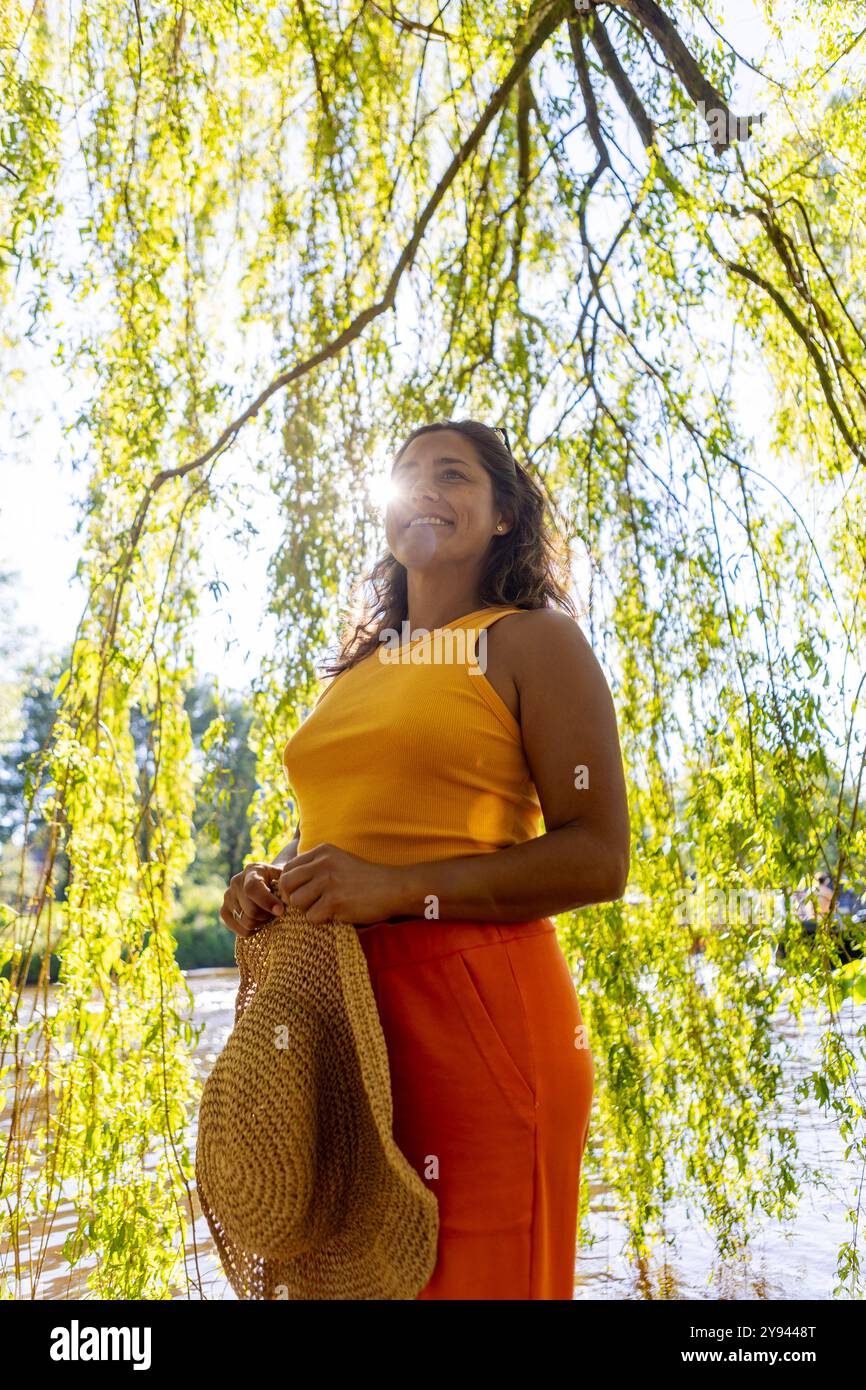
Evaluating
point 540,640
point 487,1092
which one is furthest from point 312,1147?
point 540,640

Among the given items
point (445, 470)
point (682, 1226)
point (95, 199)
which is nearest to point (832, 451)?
point (445, 470)

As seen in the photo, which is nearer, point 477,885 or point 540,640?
point 477,885

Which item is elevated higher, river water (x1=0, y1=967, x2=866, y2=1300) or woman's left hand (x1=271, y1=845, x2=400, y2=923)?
woman's left hand (x1=271, y1=845, x2=400, y2=923)

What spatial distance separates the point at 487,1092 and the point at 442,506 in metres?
0.71

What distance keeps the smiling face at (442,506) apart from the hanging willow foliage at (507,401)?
0.98 m

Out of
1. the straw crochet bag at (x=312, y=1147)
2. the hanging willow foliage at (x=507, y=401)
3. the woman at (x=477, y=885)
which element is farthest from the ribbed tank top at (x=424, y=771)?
the hanging willow foliage at (x=507, y=401)

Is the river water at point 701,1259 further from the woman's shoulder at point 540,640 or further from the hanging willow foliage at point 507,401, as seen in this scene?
the woman's shoulder at point 540,640

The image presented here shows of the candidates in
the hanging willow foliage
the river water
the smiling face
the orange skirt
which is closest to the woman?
the orange skirt

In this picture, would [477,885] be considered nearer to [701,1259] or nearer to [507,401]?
[507,401]

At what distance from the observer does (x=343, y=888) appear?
1085 millimetres

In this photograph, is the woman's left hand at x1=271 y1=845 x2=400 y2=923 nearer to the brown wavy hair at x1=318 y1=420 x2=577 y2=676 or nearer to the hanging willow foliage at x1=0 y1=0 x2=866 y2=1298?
the brown wavy hair at x1=318 y1=420 x2=577 y2=676

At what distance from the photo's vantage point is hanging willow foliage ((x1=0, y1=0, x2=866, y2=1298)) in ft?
7.61

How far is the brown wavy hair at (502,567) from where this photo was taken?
4.65 ft
